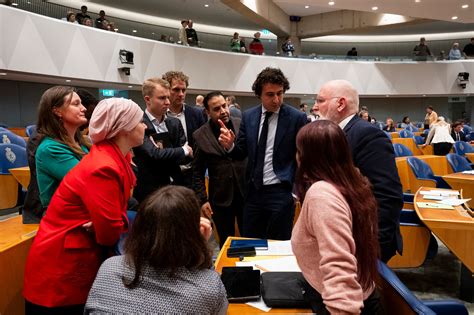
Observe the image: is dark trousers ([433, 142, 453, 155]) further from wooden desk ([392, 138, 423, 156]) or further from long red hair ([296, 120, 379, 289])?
long red hair ([296, 120, 379, 289])

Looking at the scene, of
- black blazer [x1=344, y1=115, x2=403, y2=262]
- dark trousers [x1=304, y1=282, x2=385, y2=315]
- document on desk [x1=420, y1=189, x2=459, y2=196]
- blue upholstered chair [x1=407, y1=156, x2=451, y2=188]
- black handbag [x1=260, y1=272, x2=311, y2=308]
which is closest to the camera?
dark trousers [x1=304, y1=282, x2=385, y2=315]

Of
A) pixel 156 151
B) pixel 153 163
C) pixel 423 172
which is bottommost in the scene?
pixel 423 172

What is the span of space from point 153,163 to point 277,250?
1.19 meters

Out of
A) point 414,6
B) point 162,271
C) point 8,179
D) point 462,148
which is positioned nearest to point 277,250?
point 162,271

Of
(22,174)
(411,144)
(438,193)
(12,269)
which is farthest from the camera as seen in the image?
(411,144)

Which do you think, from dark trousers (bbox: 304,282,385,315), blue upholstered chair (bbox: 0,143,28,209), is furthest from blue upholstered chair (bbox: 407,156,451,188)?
blue upholstered chair (bbox: 0,143,28,209)

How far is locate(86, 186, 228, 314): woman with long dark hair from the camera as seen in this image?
1148mm

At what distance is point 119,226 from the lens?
5.32 ft

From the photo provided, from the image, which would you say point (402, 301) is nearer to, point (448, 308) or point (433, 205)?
point (448, 308)

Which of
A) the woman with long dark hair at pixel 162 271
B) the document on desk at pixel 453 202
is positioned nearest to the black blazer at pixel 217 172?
the woman with long dark hair at pixel 162 271

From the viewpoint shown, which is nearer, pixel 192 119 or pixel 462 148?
pixel 192 119

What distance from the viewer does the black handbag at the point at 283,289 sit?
4.99ft

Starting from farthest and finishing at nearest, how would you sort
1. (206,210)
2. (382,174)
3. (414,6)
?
(414,6)
(206,210)
(382,174)

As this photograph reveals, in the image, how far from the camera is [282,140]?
2.65 m
